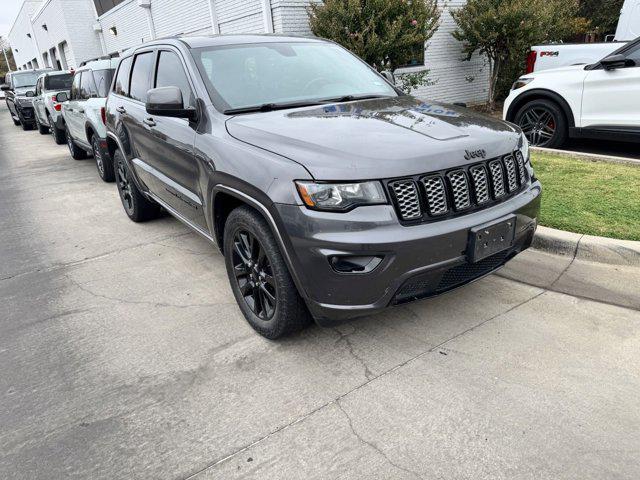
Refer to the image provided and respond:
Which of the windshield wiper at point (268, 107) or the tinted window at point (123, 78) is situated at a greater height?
the tinted window at point (123, 78)

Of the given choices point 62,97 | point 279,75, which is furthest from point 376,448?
point 62,97

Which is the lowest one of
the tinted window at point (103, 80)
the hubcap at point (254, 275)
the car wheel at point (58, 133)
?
the hubcap at point (254, 275)

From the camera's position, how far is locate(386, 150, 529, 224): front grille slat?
244 cm

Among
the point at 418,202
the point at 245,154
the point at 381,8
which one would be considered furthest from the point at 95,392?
the point at 381,8

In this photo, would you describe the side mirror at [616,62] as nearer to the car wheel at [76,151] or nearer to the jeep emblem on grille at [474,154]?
the jeep emblem on grille at [474,154]

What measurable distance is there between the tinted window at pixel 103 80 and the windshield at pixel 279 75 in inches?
184

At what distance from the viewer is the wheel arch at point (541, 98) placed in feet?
20.9

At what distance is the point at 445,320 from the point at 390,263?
103 cm

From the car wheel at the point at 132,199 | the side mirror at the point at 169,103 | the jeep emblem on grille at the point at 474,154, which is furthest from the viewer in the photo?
the car wheel at the point at 132,199

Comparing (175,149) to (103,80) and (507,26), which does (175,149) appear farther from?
(507,26)

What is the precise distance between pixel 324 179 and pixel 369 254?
0.43 meters

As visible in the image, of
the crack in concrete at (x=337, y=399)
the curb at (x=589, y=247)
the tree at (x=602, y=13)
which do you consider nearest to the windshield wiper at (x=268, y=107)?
the crack in concrete at (x=337, y=399)

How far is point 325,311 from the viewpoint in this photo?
8.34 ft

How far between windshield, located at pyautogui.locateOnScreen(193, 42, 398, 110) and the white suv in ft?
12.7
